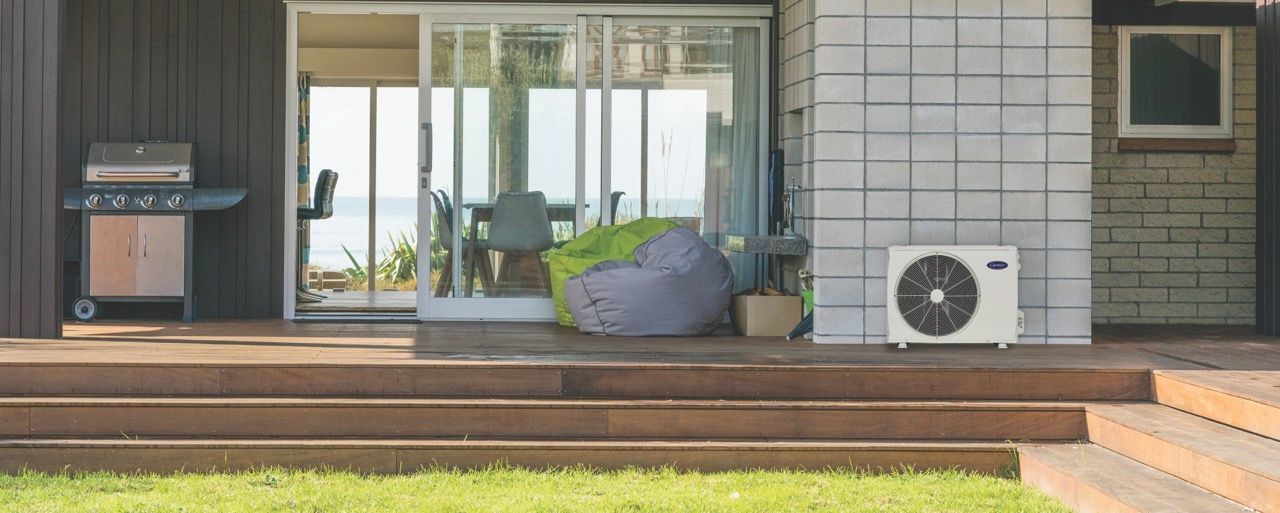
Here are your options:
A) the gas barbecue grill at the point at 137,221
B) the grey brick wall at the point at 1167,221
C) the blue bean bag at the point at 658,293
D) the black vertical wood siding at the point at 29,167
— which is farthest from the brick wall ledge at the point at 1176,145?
the black vertical wood siding at the point at 29,167

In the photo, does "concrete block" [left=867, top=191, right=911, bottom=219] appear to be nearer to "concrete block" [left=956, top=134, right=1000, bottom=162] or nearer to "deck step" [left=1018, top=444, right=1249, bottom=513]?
"concrete block" [left=956, top=134, right=1000, bottom=162]

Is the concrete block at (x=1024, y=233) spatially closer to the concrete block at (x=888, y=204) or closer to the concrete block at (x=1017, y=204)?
the concrete block at (x=1017, y=204)

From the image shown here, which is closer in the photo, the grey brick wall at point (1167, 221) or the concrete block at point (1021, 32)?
the concrete block at point (1021, 32)

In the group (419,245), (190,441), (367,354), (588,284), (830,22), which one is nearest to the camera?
(190,441)

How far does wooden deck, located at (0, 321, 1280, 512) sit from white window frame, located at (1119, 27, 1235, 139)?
2.37m

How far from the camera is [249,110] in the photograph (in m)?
7.03

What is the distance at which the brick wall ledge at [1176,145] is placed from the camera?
7000mm

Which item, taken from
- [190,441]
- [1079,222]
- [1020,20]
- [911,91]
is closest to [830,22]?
[911,91]

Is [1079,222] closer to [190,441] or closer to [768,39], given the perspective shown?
[768,39]

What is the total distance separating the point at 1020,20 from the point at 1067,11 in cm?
21

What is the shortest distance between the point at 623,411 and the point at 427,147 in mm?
2909

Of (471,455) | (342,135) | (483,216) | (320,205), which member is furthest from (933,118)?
(342,135)

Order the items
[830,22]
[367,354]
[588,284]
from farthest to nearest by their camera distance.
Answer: [588,284] → [830,22] → [367,354]

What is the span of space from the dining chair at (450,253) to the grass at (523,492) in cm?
286
